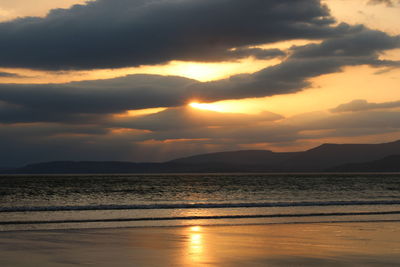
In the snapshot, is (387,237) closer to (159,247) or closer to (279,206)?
(159,247)

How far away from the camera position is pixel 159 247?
20062 mm

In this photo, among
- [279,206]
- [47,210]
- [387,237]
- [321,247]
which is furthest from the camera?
[279,206]

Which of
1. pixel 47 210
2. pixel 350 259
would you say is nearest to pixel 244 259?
pixel 350 259

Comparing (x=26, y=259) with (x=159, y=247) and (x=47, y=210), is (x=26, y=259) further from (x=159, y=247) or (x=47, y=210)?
(x=47, y=210)

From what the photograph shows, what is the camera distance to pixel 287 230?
2616cm

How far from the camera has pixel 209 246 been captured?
781 inches

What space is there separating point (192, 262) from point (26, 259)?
5.61 m

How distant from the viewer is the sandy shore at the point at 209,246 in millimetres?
Result: 16891

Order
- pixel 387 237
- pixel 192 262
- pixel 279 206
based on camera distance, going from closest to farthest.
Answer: pixel 192 262
pixel 387 237
pixel 279 206

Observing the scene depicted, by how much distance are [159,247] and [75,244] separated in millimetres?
3530

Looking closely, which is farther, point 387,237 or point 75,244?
point 387,237

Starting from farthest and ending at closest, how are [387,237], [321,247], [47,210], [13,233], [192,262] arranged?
[47,210], [13,233], [387,237], [321,247], [192,262]

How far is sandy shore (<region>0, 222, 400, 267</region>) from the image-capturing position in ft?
55.4

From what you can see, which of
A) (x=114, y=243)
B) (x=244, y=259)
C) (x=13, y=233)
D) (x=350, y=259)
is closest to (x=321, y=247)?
(x=350, y=259)
